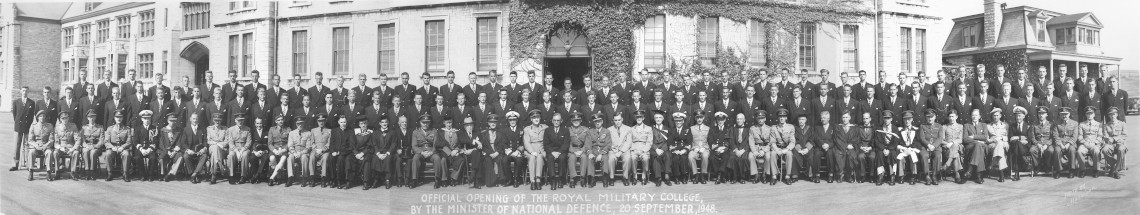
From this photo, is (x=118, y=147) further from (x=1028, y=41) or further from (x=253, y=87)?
(x=1028, y=41)

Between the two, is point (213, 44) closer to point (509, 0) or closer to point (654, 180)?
point (509, 0)

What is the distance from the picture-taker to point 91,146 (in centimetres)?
647

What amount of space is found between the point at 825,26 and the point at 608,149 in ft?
13.7

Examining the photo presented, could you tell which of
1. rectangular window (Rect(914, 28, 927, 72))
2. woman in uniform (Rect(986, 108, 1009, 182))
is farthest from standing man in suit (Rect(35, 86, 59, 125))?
rectangular window (Rect(914, 28, 927, 72))

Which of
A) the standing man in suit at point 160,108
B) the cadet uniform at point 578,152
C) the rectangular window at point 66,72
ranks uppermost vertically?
the rectangular window at point 66,72

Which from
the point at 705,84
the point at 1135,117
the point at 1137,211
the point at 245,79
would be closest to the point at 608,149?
the point at 705,84

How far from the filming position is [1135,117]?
7.10 meters

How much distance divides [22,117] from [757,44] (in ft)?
30.6

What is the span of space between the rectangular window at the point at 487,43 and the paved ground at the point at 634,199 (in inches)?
117

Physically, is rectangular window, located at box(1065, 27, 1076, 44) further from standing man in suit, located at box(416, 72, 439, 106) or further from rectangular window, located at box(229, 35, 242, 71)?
rectangular window, located at box(229, 35, 242, 71)

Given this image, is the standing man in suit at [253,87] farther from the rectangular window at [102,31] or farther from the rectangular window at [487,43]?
the rectangular window at [487,43]

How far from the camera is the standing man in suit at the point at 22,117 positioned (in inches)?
272

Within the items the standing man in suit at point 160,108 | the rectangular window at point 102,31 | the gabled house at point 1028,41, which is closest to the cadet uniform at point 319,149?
the standing man in suit at point 160,108

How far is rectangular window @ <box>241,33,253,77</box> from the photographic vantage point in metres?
7.67
